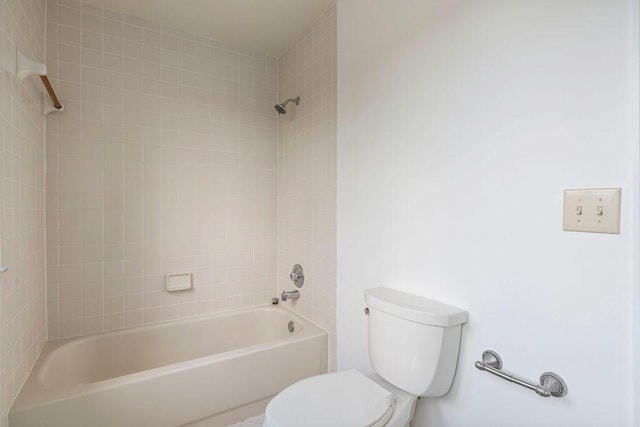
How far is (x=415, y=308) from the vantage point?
1198 mm

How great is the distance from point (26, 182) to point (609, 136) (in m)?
2.17

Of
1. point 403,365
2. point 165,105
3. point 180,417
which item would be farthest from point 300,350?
point 165,105

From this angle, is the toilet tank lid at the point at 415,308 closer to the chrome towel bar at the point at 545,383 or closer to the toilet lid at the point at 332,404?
the chrome towel bar at the point at 545,383

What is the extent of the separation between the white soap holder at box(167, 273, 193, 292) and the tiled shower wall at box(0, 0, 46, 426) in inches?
25.4

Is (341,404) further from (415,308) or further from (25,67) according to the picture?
(25,67)

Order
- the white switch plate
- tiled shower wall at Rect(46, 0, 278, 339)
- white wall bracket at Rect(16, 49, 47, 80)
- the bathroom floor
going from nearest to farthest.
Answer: the white switch plate < white wall bracket at Rect(16, 49, 47, 80) < the bathroom floor < tiled shower wall at Rect(46, 0, 278, 339)

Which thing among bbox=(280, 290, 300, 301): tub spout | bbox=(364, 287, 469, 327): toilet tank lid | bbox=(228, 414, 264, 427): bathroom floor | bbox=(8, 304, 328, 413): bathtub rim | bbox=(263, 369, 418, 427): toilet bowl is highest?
bbox=(364, 287, 469, 327): toilet tank lid

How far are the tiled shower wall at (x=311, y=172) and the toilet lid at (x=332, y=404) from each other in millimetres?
653

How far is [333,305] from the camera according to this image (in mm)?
1914

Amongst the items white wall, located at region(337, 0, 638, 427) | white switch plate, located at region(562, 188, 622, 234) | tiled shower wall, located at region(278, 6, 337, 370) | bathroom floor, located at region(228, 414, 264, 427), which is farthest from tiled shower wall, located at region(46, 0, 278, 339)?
white switch plate, located at region(562, 188, 622, 234)

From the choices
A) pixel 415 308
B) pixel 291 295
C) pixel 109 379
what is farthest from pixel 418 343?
pixel 109 379

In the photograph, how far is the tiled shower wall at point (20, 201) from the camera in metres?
1.18

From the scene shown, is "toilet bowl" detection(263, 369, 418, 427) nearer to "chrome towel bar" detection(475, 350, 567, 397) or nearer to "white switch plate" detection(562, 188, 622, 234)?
"chrome towel bar" detection(475, 350, 567, 397)

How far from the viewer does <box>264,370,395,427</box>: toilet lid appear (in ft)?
3.44
